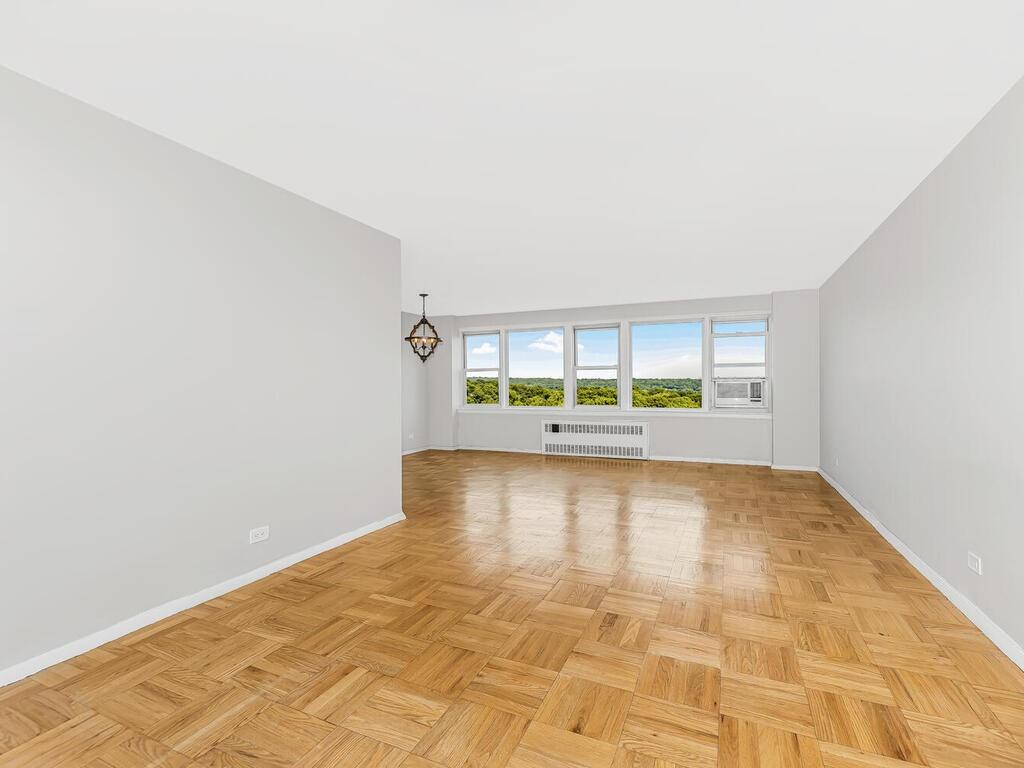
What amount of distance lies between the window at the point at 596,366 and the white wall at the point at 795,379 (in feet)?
7.59

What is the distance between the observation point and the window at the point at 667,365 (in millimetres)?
7578

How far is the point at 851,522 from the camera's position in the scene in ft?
13.4

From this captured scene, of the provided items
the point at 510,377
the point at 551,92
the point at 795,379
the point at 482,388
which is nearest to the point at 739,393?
the point at 795,379

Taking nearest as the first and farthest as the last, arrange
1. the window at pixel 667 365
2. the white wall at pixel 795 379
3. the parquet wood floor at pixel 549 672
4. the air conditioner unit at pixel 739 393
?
the parquet wood floor at pixel 549 672
the white wall at pixel 795 379
the air conditioner unit at pixel 739 393
the window at pixel 667 365

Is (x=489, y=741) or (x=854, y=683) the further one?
(x=854, y=683)

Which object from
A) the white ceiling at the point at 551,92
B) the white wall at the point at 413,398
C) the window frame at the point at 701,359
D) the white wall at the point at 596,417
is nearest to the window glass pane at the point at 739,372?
the window frame at the point at 701,359

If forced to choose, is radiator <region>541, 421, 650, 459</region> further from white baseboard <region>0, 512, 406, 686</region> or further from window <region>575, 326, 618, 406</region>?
white baseboard <region>0, 512, 406, 686</region>

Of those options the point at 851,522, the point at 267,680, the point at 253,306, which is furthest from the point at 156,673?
the point at 851,522

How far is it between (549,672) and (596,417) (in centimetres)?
616

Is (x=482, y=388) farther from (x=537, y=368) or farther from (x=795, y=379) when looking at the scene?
(x=795, y=379)

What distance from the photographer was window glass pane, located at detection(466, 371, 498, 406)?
8961 mm

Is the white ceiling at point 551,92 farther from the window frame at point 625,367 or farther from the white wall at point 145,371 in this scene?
the window frame at point 625,367

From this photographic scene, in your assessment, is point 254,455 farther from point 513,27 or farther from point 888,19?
point 888,19

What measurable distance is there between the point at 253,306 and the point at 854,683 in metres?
3.40
